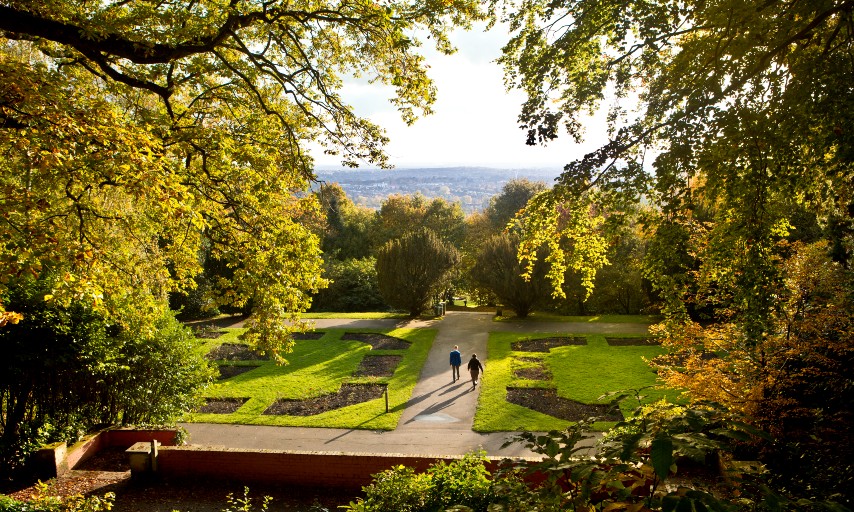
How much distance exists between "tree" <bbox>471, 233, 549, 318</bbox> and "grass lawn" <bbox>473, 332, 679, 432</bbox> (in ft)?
10.1

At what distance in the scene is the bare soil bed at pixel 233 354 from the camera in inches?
711

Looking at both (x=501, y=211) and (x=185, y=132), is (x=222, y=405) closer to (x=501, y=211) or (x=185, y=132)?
(x=185, y=132)

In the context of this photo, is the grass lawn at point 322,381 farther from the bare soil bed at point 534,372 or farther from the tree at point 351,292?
the tree at point 351,292

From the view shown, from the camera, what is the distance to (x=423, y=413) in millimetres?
12438

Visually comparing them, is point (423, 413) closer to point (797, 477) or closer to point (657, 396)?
point (657, 396)

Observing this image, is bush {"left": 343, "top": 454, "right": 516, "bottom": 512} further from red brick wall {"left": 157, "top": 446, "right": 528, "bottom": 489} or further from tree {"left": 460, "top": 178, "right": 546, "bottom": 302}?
tree {"left": 460, "top": 178, "right": 546, "bottom": 302}

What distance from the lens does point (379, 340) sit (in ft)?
66.5

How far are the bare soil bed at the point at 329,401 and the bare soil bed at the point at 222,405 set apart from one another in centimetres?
100

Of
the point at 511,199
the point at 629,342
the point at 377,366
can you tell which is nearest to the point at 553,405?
the point at 377,366

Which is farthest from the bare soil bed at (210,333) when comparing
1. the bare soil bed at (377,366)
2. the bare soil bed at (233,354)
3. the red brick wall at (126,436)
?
the red brick wall at (126,436)

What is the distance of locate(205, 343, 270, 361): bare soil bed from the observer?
1805cm

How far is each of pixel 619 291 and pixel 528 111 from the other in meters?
19.9

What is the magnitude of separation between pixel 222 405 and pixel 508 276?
12.8m

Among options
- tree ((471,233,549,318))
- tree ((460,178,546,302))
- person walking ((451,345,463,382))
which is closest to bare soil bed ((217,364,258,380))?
person walking ((451,345,463,382))
